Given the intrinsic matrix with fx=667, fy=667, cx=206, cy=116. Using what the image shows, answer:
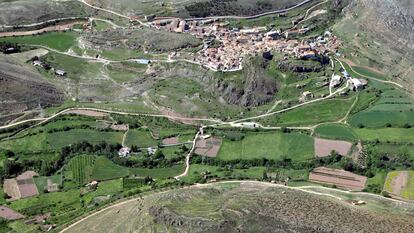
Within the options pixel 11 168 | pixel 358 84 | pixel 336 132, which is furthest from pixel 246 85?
pixel 11 168

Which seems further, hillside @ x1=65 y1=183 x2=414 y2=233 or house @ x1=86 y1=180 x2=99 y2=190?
house @ x1=86 y1=180 x2=99 y2=190

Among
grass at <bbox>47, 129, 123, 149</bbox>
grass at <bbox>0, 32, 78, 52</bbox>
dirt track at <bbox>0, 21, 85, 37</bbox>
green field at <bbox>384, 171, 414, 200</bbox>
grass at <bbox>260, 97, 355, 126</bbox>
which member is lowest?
green field at <bbox>384, 171, 414, 200</bbox>

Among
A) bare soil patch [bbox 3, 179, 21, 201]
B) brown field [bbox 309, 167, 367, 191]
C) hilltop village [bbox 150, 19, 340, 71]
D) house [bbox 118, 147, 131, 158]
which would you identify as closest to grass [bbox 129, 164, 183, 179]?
house [bbox 118, 147, 131, 158]

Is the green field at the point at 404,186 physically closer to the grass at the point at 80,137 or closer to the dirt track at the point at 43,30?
the grass at the point at 80,137

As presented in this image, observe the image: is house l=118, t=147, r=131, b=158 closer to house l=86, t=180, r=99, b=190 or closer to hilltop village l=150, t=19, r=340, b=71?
house l=86, t=180, r=99, b=190

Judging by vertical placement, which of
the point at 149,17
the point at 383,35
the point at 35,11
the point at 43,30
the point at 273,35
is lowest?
the point at 43,30

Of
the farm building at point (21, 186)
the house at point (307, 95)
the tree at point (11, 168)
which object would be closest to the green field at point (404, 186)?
the house at point (307, 95)

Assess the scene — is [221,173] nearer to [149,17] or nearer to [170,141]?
[170,141]
